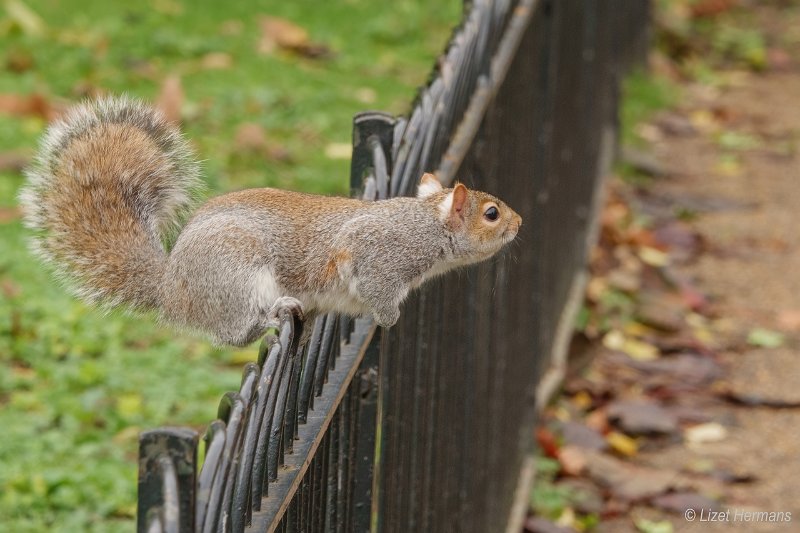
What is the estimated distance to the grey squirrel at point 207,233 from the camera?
8.25ft

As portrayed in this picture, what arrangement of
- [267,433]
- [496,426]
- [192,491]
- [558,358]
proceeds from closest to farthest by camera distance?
[192,491], [267,433], [496,426], [558,358]

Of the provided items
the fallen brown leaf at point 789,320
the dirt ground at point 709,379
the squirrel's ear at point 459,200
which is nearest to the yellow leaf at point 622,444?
the dirt ground at point 709,379

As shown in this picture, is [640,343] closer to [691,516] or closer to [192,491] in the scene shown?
[691,516]

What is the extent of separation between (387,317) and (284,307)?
0.58ft

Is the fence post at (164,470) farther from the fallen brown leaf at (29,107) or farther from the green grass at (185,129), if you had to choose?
the fallen brown leaf at (29,107)

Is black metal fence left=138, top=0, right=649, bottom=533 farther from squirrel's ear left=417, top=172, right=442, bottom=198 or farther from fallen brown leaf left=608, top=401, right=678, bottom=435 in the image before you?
fallen brown leaf left=608, top=401, right=678, bottom=435

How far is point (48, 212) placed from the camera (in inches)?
102

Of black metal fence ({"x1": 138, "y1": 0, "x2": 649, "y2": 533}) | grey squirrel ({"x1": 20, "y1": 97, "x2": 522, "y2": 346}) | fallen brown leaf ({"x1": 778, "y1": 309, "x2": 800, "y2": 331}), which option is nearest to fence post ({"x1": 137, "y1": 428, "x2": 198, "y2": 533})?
black metal fence ({"x1": 138, "y1": 0, "x2": 649, "y2": 533})

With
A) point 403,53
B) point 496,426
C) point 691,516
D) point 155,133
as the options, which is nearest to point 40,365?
point 496,426

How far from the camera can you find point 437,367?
2635 mm

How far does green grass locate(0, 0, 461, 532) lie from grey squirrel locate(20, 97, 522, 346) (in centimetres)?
45

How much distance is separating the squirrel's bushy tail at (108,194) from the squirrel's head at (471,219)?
0.48 metres

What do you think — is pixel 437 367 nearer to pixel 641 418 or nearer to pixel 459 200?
pixel 459 200

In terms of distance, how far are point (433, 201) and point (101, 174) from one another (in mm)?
624
